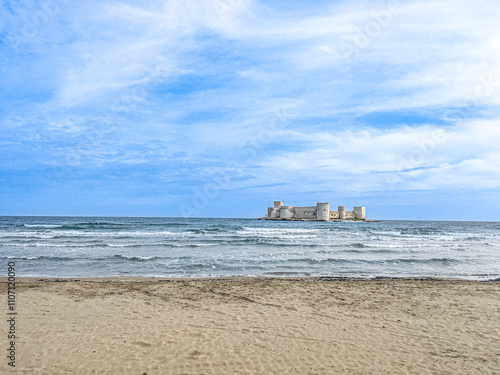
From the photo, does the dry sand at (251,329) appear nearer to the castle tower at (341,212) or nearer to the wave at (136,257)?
the wave at (136,257)

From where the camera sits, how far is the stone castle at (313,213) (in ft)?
323

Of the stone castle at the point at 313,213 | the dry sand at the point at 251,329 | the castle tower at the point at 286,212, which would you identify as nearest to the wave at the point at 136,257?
the dry sand at the point at 251,329

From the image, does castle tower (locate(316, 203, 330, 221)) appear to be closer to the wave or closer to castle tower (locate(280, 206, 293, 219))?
Answer: castle tower (locate(280, 206, 293, 219))

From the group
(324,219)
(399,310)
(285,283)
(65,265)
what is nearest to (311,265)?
(285,283)

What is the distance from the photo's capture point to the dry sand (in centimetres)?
482

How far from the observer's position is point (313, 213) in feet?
330

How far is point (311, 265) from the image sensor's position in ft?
50.6

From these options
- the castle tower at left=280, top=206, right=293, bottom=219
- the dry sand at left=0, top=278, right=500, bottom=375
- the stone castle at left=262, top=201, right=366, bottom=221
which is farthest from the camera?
the castle tower at left=280, top=206, right=293, bottom=219

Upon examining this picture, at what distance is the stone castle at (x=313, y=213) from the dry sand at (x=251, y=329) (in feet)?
295

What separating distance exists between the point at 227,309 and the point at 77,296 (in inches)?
160

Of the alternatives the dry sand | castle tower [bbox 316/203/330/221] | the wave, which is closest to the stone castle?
castle tower [bbox 316/203/330/221]

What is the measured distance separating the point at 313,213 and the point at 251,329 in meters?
96.6

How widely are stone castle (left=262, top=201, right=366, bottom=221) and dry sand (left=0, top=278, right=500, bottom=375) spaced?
8989 centimetres

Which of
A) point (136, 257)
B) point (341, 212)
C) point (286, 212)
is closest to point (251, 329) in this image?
point (136, 257)
